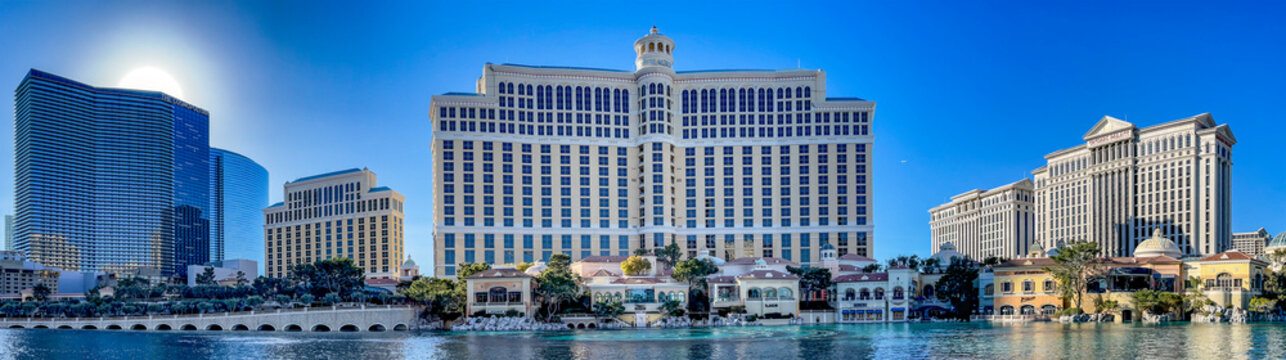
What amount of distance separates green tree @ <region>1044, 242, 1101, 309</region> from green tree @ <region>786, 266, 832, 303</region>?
22.7 metres

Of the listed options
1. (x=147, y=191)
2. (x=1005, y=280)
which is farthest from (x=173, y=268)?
(x=1005, y=280)

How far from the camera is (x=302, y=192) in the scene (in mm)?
173000

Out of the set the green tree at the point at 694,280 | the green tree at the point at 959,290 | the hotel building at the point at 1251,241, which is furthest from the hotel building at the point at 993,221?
the green tree at the point at 694,280

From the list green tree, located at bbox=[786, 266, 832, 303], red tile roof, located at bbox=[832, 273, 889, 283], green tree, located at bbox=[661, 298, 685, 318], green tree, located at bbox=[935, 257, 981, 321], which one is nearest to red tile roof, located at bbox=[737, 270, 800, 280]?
green tree, located at bbox=[786, 266, 832, 303]

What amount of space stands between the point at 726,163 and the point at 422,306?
51852 millimetres

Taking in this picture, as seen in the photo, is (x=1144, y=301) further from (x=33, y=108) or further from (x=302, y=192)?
(x=33, y=108)

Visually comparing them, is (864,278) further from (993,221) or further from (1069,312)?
(993,221)

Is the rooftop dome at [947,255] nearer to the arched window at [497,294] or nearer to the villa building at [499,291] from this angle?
the villa building at [499,291]

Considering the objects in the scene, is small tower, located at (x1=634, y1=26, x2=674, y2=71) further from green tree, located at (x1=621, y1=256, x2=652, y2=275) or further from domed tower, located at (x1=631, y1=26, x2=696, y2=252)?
green tree, located at (x1=621, y1=256, x2=652, y2=275)

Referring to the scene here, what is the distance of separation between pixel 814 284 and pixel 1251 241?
334ft

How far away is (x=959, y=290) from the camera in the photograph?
10169cm

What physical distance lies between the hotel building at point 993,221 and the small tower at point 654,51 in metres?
68.5

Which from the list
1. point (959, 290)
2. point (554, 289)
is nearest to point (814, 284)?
point (959, 290)

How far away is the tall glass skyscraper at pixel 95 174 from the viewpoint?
17188 cm
